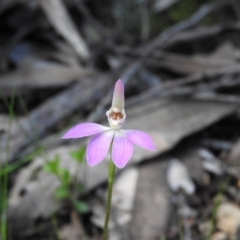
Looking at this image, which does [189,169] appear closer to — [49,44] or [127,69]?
[127,69]

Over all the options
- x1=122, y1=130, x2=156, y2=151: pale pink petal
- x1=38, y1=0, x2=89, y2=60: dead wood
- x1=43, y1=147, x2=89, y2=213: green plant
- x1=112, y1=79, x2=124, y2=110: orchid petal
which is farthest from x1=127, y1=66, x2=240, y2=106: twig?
x1=122, y1=130, x2=156, y2=151: pale pink petal

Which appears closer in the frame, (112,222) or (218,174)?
(112,222)

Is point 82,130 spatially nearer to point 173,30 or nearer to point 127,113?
point 127,113

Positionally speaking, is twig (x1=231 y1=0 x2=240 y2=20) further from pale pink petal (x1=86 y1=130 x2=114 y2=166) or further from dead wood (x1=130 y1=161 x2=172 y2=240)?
pale pink petal (x1=86 y1=130 x2=114 y2=166)

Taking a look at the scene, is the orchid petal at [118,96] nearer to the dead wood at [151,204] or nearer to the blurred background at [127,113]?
the blurred background at [127,113]

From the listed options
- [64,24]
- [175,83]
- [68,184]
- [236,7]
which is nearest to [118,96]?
[68,184]

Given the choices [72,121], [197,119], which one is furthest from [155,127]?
[72,121]

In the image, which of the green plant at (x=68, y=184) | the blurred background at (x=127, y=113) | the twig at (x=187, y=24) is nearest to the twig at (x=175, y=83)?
the blurred background at (x=127, y=113)

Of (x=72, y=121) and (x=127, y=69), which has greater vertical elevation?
(x=127, y=69)
